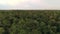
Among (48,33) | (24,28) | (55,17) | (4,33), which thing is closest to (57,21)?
(55,17)

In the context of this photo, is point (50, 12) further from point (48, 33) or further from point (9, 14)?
point (9, 14)

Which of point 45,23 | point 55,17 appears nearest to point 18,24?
point 45,23

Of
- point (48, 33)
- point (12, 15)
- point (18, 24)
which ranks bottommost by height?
point (48, 33)

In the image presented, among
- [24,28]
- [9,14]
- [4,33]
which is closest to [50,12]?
[24,28]

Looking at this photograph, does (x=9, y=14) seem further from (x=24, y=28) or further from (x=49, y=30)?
(x=49, y=30)

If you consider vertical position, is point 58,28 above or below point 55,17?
below

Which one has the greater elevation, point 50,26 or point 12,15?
point 12,15
